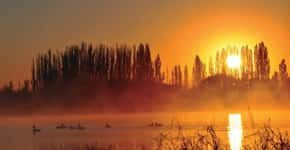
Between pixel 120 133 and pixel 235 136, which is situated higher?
pixel 235 136

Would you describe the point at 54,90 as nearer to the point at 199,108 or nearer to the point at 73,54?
the point at 73,54

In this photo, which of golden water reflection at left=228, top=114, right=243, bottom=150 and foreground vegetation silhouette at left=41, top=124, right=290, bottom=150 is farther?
golden water reflection at left=228, top=114, right=243, bottom=150

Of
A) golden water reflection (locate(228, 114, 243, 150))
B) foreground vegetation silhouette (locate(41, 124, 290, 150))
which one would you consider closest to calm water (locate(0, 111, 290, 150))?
golden water reflection (locate(228, 114, 243, 150))

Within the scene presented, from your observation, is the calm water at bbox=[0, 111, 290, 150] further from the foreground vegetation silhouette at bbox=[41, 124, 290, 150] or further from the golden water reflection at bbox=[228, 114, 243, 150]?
the foreground vegetation silhouette at bbox=[41, 124, 290, 150]

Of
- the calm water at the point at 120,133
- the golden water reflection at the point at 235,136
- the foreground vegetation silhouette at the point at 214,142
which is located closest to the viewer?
the foreground vegetation silhouette at the point at 214,142

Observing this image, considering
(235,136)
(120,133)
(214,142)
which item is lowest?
(120,133)

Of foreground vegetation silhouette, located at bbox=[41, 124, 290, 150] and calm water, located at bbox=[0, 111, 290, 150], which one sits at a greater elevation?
foreground vegetation silhouette, located at bbox=[41, 124, 290, 150]

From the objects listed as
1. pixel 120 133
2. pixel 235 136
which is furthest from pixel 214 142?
Result: pixel 120 133

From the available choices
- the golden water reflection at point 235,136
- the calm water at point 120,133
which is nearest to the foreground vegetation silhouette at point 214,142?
the calm water at point 120,133

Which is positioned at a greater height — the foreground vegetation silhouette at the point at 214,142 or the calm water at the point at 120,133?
the foreground vegetation silhouette at the point at 214,142

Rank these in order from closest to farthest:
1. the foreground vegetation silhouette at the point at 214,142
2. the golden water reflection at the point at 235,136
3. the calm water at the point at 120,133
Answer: the foreground vegetation silhouette at the point at 214,142, the golden water reflection at the point at 235,136, the calm water at the point at 120,133

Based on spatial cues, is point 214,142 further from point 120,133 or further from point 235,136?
point 120,133

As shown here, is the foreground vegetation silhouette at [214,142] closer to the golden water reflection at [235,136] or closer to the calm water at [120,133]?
the calm water at [120,133]

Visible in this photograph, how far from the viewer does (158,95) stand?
204 feet
